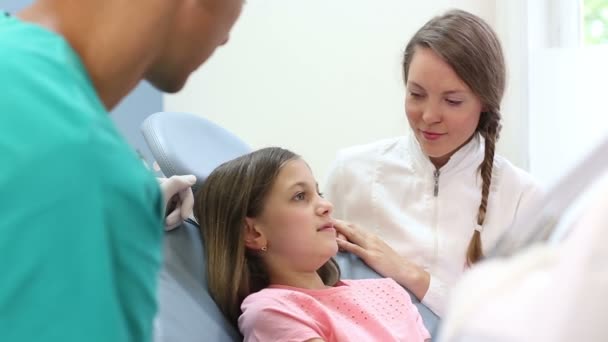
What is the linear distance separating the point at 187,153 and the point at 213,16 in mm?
878

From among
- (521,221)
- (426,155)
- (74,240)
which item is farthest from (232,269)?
(521,221)

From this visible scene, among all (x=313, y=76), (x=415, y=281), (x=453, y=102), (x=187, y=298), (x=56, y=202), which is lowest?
(x=415, y=281)

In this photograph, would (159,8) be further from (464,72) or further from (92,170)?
(464,72)

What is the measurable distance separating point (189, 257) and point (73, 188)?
96 centimetres

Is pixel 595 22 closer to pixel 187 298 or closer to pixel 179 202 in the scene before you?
pixel 179 202

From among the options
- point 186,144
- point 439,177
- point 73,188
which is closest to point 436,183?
point 439,177

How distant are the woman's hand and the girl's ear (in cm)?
26

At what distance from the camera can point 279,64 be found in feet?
9.57

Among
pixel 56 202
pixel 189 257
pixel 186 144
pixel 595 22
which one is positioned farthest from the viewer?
pixel 595 22

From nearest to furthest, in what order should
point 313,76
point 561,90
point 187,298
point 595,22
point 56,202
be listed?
point 56,202 → point 187,298 → point 561,90 → point 595,22 → point 313,76

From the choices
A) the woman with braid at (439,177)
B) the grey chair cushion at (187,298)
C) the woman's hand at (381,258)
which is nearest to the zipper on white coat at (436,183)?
the woman with braid at (439,177)

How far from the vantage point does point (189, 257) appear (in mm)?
1691

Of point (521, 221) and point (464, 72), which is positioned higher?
point (521, 221)

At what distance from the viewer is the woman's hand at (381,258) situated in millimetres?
1881
